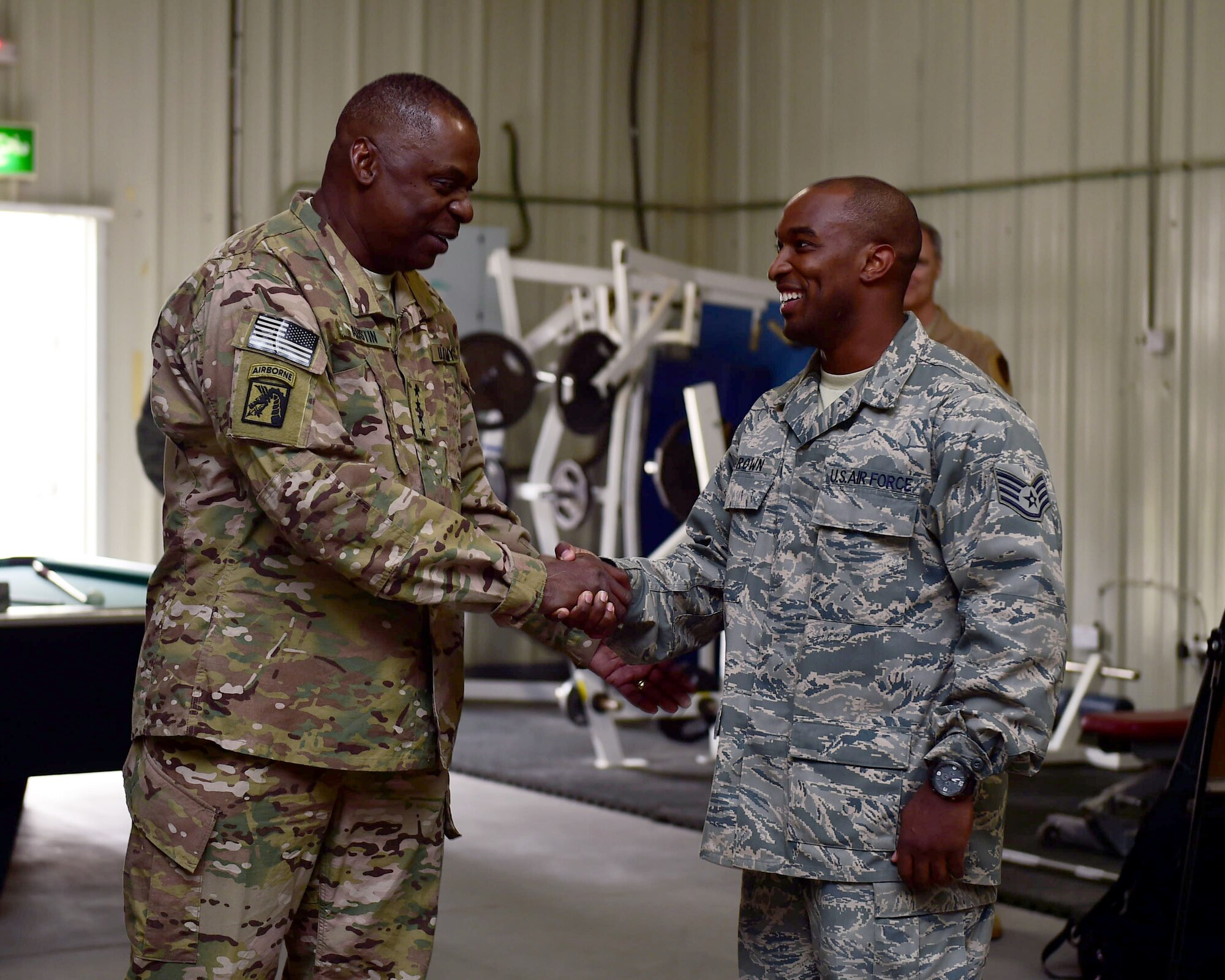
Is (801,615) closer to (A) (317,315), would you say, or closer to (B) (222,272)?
(A) (317,315)

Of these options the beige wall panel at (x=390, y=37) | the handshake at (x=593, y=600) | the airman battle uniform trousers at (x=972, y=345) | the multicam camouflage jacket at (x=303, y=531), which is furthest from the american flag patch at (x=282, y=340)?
the beige wall panel at (x=390, y=37)

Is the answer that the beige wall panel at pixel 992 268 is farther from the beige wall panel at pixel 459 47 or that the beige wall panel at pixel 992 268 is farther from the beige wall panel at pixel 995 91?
the beige wall panel at pixel 459 47

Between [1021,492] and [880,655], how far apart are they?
30 cm

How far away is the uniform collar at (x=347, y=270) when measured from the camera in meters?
2.16

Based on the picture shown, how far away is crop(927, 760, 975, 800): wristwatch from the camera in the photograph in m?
1.97

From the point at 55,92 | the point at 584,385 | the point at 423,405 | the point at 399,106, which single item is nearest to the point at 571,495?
the point at 584,385

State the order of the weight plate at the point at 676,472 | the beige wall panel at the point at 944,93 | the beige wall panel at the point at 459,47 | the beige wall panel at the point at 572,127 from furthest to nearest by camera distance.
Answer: the beige wall panel at the point at 572,127, the beige wall panel at the point at 459,47, the beige wall panel at the point at 944,93, the weight plate at the point at 676,472

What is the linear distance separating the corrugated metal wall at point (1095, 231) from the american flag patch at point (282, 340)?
5.80 metres

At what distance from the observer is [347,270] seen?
2.18 m

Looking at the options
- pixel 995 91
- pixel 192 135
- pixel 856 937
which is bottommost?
pixel 856 937

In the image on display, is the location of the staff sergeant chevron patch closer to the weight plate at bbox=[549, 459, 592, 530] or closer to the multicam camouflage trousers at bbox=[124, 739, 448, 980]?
the multicam camouflage trousers at bbox=[124, 739, 448, 980]

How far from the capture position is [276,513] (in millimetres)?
2033

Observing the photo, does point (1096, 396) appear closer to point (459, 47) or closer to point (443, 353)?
point (459, 47)

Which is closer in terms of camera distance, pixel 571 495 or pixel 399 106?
pixel 399 106
